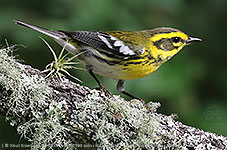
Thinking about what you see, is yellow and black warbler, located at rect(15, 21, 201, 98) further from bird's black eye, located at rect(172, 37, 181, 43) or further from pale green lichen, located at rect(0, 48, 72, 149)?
pale green lichen, located at rect(0, 48, 72, 149)

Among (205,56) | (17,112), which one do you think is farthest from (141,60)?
(205,56)

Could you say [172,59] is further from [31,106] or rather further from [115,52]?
[31,106]

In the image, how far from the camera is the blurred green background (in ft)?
14.8

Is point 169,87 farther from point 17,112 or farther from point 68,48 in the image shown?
point 17,112

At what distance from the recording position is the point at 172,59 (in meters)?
4.79

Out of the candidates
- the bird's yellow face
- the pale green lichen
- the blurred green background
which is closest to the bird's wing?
the bird's yellow face

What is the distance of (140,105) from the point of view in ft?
9.43

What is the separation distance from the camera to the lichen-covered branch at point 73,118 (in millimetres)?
2418

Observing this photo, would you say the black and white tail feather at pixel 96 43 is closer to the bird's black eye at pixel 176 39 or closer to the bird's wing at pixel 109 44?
the bird's wing at pixel 109 44

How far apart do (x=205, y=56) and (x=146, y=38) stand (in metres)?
1.62

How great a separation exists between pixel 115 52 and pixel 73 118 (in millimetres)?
1204

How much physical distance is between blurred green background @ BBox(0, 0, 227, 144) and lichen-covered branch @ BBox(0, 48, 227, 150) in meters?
1.56

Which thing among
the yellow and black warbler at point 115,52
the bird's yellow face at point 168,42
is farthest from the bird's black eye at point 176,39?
the yellow and black warbler at point 115,52

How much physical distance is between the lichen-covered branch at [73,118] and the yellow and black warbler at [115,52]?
2.39 ft
